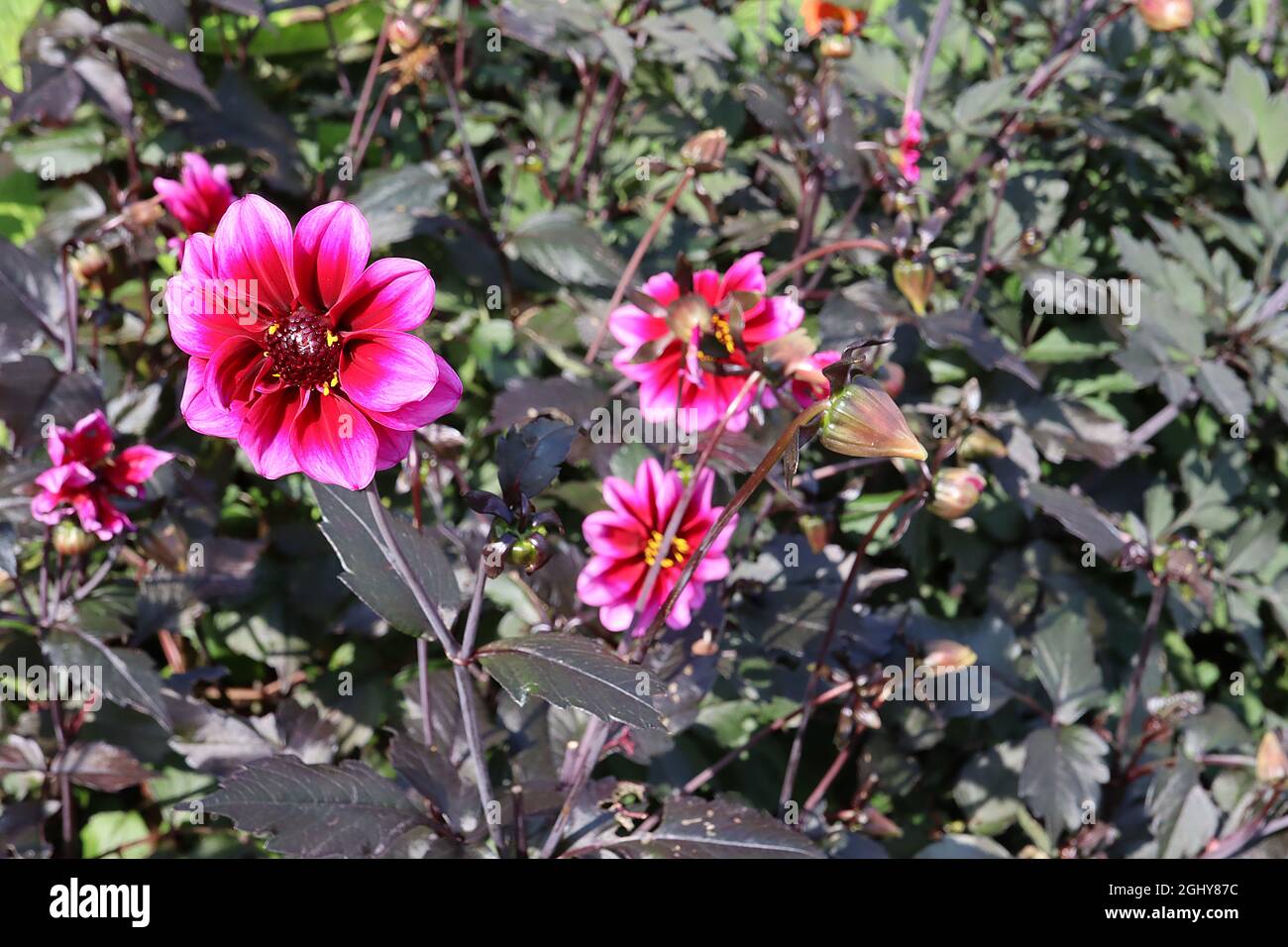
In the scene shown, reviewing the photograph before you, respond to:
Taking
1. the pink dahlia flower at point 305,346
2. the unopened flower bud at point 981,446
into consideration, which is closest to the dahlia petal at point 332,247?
the pink dahlia flower at point 305,346

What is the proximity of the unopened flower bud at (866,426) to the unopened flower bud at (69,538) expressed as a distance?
3.04ft

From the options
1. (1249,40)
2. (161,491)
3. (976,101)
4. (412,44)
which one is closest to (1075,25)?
(976,101)

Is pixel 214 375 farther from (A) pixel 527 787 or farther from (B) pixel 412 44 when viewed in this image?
(B) pixel 412 44

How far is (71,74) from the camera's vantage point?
1592 mm

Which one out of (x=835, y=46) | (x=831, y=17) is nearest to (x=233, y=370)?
(x=835, y=46)

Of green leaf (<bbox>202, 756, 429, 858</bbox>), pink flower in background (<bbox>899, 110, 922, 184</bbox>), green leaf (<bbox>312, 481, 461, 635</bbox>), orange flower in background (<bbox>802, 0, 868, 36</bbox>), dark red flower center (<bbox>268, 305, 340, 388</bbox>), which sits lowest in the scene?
green leaf (<bbox>202, 756, 429, 858</bbox>)

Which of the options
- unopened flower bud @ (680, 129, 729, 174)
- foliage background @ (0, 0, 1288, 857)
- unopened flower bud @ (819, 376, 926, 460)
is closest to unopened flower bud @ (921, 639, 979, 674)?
foliage background @ (0, 0, 1288, 857)

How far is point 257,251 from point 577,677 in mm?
409

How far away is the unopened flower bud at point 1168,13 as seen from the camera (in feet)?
4.94

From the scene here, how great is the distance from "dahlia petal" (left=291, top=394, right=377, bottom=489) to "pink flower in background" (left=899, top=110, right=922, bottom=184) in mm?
1162

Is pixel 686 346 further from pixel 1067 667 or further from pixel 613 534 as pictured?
pixel 1067 667

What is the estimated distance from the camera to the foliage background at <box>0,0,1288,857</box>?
1.36m

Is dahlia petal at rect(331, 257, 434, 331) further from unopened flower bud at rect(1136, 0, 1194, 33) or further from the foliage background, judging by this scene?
unopened flower bud at rect(1136, 0, 1194, 33)
